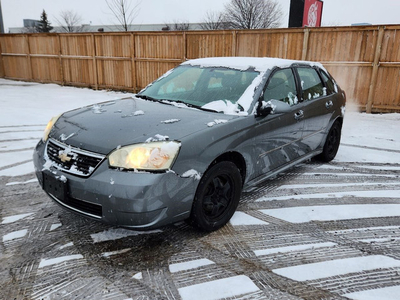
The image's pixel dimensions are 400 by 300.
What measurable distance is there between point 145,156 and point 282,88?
82.3 inches

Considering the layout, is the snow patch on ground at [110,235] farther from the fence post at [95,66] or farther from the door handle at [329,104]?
the fence post at [95,66]

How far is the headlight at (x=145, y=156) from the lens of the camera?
8.11 feet

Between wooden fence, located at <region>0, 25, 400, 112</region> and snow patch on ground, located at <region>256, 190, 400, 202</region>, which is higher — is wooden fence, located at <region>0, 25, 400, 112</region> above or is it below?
above

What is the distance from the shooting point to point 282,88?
3883 mm

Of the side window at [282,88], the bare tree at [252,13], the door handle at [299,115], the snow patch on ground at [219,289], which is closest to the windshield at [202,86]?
the side window at [282,88]

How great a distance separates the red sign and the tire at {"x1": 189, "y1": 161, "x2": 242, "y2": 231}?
494 inches

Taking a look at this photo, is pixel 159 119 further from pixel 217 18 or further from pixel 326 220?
pixel 217 18

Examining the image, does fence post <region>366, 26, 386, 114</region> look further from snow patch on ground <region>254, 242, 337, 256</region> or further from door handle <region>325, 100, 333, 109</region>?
snow patch on ground <region>254, 242, 337, 256</region>

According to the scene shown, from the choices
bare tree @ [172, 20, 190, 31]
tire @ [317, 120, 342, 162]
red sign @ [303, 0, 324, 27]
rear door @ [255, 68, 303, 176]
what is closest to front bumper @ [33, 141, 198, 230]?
rear door @ [255, 68, 303, 176]

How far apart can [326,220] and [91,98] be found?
33.4ft

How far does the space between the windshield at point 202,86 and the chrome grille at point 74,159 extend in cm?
131

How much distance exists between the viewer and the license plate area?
262 centimetres

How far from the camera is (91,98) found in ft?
38.7

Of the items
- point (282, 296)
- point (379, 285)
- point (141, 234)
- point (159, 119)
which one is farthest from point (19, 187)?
point (379, 285)
